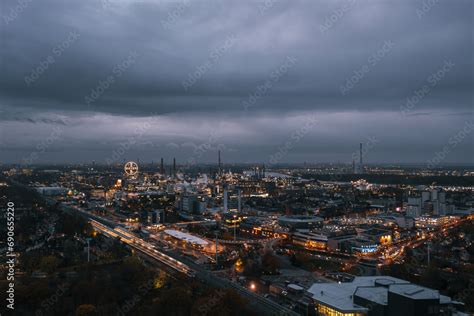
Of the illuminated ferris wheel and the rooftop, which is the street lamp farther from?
the illuminated ferris wheel

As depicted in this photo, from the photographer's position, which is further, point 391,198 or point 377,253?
point 391,198

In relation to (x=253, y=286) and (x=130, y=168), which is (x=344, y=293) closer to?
(x=253, y=286)

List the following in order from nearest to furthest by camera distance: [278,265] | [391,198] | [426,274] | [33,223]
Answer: [426,274], [278,265], [33,223], [391,198]

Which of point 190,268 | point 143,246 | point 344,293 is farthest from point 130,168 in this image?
point 344,293

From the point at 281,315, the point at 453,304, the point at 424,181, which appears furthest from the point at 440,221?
the point at 424,181

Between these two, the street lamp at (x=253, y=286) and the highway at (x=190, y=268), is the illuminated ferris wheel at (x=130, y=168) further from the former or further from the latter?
the street lamp at (x=253, y=286)

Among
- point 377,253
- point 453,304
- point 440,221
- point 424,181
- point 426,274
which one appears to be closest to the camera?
point 453,304

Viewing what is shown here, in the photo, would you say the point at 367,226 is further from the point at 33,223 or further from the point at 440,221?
the point at 33,223

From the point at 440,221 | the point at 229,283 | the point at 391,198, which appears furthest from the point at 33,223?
the point at 391,198

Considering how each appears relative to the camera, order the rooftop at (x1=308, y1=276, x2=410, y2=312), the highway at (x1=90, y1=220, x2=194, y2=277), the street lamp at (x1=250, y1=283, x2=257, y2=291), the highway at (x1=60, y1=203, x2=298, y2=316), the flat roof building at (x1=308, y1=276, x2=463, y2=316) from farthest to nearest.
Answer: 1. the highway at (x1=90, y1=220, x2=194, y2=277)
2. the street lamp at (x1=250, y1=283, x2=257, y2=291)
3. the highway at (x1=60, y1=203, x2=298, y2=316)
4. the rooftop at (x1=308, y1=276, x2=410, y2=312)
5. the flat roof building at (x1=308, y1=276, x2=463, y2=316)

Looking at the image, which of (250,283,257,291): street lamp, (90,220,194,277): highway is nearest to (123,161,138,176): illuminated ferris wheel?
(90,220,194,277): highway
